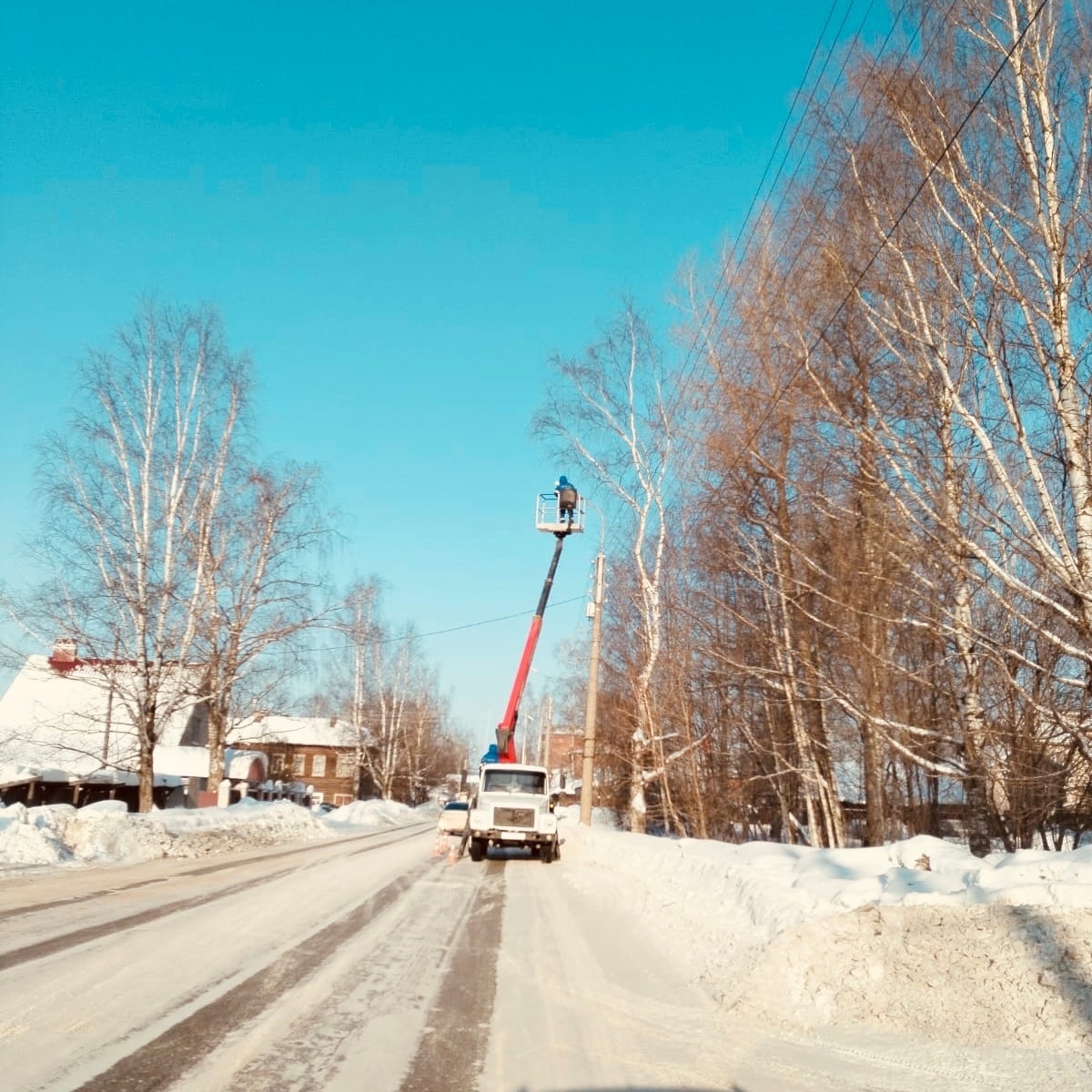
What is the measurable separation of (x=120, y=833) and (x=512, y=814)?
8.46 metres

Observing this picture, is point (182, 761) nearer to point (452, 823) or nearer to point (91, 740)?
point (91, 740)

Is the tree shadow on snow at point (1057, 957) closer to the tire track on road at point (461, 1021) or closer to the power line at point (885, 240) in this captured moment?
the tire track on road at point (461, 1021)

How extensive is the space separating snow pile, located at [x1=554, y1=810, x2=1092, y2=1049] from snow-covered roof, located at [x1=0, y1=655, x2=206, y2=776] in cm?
1964

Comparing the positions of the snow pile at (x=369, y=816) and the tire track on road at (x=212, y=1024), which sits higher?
the tire track on road at (x=212, y=1024)

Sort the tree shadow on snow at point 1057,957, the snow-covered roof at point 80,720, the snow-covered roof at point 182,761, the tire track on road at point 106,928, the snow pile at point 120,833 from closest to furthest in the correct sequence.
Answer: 1. the tree shadow on snow at point 1057,957
2. the tire track on road at point 106,928
3. the snow pile at point 120,833
4. the snow-covered roof at point 80,720
5. the snow-covered roof at point 182,761

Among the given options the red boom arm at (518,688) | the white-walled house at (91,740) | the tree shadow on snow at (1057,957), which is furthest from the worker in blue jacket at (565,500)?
the tree shadow on snow at (1057,957)

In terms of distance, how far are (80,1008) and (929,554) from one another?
31.0ft

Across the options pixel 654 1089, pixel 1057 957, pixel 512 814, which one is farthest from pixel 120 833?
pixel 1057 957

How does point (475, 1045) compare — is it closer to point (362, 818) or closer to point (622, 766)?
point (622, 766)

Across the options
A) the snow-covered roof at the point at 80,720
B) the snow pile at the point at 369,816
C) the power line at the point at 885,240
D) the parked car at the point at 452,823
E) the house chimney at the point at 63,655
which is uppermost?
the power line at the point at 885,240

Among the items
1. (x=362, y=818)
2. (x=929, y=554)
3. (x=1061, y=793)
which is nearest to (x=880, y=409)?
(x=929, y=554)

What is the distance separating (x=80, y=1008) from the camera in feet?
19.2

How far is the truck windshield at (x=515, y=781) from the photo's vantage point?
2247 cm

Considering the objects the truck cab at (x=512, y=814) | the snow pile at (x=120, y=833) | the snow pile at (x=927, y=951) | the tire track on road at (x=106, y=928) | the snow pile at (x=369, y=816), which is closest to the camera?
the snow pile at (x=927, y=951)
